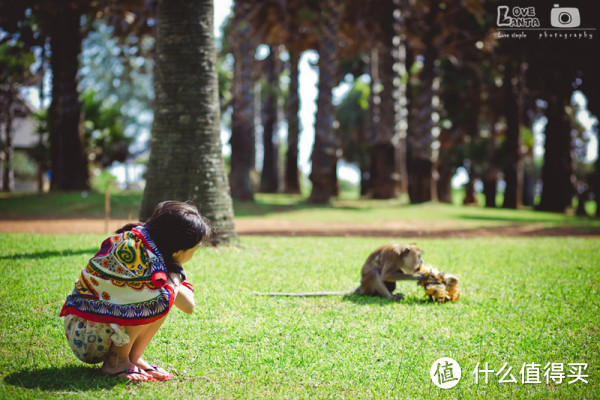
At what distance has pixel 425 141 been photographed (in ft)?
71.5

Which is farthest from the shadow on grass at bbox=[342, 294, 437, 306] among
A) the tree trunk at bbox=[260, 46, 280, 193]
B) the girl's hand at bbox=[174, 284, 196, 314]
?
the tree trunk at bbox=[260, 46, 280, 193]

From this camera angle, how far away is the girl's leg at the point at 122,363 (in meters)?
3.54

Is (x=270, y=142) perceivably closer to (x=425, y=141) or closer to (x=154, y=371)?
(x=425, y=141)

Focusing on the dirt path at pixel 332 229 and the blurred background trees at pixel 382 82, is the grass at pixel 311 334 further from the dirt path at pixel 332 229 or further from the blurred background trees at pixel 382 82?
the blurred background trees at pixel 382 82

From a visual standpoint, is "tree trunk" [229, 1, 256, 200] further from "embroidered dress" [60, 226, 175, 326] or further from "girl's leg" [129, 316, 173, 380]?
"embroidered dress" [60, 226, 175, 326]

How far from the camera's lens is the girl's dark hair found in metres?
3.46

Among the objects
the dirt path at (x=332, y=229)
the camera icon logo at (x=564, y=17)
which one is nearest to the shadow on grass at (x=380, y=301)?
the dirt path at (x=332, y=229)

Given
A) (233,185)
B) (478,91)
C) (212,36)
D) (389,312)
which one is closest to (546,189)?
(478,91)

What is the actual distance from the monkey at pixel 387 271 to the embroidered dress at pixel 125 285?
2725 mm

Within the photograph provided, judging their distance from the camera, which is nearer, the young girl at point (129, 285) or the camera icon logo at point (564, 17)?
the young girl at point (129, 285)

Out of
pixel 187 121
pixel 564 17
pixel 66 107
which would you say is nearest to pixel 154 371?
pixel 187 121

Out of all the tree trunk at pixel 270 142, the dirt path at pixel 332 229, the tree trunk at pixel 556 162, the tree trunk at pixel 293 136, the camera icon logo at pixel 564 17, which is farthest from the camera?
the tree trunk at pixel 270 142

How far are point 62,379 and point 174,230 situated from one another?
1.33 m

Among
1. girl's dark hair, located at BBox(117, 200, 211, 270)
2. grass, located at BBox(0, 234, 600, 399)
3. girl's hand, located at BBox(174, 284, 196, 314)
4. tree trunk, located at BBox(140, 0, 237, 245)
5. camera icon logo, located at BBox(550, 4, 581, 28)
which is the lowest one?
grass, located at BBox(0, 234, 600, 399)
